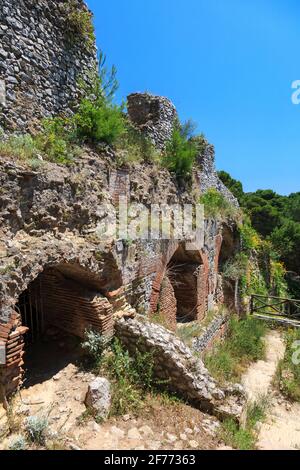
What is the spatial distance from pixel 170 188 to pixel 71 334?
14.3 ft

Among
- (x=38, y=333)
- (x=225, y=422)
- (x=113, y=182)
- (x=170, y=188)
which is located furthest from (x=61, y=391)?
(x=170, y=188)

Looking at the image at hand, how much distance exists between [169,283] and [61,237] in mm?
3359

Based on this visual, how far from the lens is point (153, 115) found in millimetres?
8805

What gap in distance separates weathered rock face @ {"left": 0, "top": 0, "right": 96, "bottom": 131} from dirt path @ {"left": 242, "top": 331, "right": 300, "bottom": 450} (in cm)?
608

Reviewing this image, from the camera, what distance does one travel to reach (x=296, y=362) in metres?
7.26

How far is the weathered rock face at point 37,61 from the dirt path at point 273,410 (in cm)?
608

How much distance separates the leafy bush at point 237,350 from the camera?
6766mm

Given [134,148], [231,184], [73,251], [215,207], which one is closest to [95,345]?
[73,251]

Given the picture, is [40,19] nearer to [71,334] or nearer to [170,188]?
[170,188]

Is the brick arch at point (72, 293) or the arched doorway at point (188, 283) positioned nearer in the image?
the brick arch at point (72, 293)

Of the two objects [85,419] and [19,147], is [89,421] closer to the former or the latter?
[85,419]

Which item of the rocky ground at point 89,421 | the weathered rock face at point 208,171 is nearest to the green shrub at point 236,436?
the rocky ground at point 89,421

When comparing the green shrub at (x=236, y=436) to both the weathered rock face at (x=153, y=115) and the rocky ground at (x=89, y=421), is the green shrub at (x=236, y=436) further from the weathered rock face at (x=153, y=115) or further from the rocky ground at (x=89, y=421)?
the weathered rock face at (x=153, y=115)
